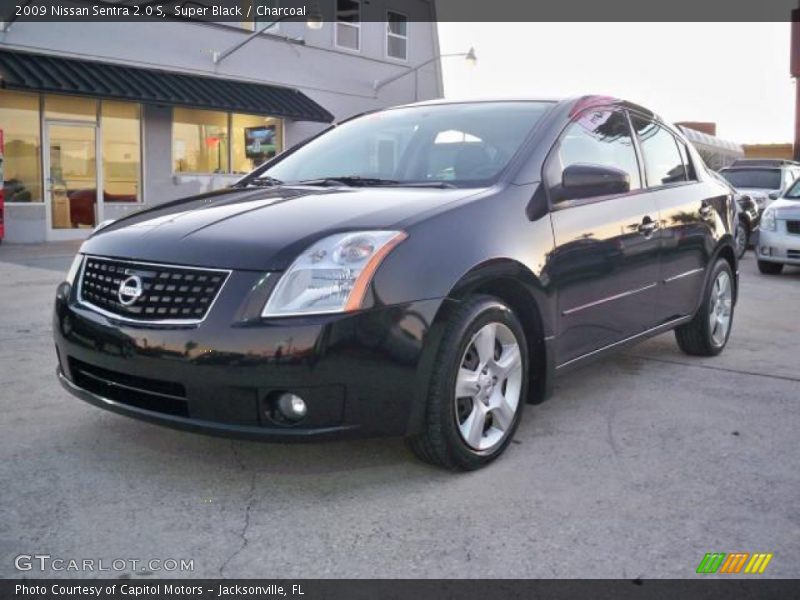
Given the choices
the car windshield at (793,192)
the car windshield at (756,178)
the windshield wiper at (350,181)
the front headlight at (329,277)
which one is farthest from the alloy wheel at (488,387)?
the car windshield at (756,178)

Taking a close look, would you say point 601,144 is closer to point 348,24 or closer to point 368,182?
point 368,182

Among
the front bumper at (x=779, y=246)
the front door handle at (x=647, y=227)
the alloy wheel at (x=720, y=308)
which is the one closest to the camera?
the front door handle at (x=647, y=227)

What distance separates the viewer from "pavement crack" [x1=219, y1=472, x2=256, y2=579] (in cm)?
260

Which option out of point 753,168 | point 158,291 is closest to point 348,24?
point 753,168

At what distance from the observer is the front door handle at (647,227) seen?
4.50 metres

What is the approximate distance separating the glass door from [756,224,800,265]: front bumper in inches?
455

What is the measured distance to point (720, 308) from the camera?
18.9ft

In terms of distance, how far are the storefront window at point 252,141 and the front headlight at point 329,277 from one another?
15.8 metres

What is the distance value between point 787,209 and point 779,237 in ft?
1.32

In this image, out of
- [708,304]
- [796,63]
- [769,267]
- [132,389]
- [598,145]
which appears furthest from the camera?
[796,63]
